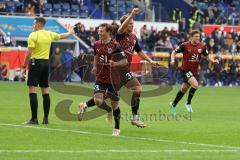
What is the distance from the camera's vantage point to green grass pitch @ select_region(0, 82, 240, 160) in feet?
39.8

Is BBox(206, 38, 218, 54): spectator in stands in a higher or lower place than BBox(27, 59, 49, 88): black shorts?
lower

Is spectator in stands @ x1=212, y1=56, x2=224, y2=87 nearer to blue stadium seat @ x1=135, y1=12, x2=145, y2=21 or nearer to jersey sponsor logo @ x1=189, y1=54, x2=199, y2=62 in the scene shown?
blue stadium seat @ x1=135, y1=12, x2=145, y2=21

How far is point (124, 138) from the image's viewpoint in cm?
1466

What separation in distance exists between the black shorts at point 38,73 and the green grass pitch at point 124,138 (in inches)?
36.4

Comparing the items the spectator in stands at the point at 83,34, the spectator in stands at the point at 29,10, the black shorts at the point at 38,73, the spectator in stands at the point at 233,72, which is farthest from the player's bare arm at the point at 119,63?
the spectator in stands at the point at 233,72

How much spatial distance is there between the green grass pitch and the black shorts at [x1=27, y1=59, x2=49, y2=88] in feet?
3.03

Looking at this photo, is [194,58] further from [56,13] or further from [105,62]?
[56,13]

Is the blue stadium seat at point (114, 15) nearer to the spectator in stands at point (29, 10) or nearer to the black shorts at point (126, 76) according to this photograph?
the spectator in stands at point (29, 10)

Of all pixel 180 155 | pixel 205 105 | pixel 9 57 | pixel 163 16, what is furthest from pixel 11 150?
pixel 163 16

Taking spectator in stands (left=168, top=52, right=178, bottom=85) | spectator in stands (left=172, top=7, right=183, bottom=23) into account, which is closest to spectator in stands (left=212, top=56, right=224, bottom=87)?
spectator in stands (left=168, top=52, right=178, bottom=85)

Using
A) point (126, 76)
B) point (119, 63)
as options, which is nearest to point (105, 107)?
point (126, 76)

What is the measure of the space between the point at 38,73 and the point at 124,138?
3.38 meters

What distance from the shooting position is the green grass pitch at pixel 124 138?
12.1 meters

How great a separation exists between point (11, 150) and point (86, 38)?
33.4m
